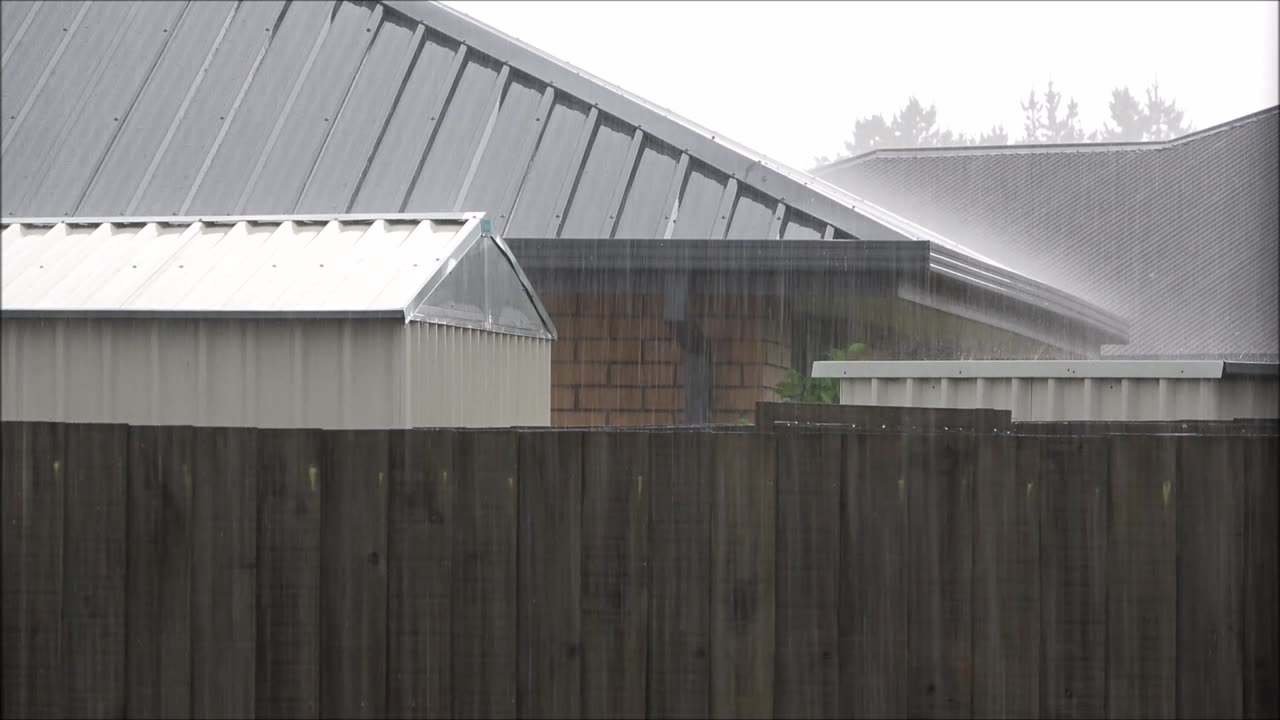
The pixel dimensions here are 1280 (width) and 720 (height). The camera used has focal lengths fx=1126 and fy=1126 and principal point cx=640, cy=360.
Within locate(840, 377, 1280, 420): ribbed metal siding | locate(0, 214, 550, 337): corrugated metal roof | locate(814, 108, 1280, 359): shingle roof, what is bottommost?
locate(840, 377, 1280, 420): ribbed metal siding

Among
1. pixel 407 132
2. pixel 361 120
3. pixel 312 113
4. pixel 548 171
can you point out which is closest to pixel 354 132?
pixel 361 120

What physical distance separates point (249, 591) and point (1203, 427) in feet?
13.3

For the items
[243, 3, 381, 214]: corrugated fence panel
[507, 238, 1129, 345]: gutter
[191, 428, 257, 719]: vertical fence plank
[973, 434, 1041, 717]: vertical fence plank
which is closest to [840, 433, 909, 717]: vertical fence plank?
[973, 434, 1041, 717]: vertical fence plank

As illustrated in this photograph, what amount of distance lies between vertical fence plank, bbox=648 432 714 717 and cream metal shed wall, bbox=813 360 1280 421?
5.33m

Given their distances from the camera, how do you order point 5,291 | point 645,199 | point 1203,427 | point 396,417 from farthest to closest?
point 645,199
point 5,291
point 396,417
point 1203,427

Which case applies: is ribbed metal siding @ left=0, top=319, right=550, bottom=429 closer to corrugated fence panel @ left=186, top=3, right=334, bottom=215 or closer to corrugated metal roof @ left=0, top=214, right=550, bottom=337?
corrugated metal roof @ left=0, top=214, right=550, bottom=337

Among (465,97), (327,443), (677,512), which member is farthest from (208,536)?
(465,97)

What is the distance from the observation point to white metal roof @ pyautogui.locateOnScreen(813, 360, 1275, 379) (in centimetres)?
764

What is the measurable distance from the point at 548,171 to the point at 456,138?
1116 millimetres

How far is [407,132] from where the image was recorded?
11680mm

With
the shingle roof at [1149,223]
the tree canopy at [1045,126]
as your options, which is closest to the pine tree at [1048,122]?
the tree canopy at [1045,126]

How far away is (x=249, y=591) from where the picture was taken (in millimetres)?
3227

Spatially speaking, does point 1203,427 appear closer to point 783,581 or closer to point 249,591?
point 783,581

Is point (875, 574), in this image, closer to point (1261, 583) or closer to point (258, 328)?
point (1261, 583)
